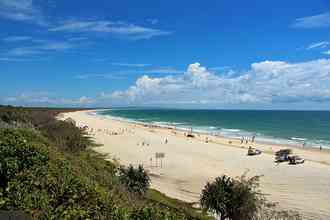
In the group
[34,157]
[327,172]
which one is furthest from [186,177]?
[34,157]

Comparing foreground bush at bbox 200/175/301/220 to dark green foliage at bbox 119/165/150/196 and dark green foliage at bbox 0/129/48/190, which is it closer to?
dark green foliage at bbox 119/165/150/196

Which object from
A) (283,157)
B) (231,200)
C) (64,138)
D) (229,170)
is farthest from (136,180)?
(283,157)

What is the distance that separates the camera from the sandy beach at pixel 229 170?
2481cm

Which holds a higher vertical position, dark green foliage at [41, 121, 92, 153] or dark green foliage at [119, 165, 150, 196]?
dark green foliage at [41, 121, 92, 153]

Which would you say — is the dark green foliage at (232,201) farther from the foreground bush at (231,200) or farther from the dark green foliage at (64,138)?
the dark green foliage at (64,138)

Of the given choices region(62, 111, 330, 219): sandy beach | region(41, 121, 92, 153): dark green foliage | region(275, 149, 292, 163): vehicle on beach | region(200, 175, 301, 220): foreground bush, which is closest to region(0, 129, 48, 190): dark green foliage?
region(200, 175, 301, 220): foreground bush

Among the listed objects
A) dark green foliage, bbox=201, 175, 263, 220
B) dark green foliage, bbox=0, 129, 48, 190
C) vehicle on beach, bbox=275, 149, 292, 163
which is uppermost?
dark green foliage, bbox=0, 129, 48, 190

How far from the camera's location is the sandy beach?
81.4 feet

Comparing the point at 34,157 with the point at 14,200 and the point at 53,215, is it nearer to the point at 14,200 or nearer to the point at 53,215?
the point at 14,200

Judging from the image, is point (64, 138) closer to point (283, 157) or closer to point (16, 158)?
point (16, 158)

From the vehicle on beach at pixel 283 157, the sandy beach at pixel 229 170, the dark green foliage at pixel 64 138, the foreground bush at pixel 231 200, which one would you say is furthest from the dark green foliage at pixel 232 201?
the vehicle on beach at pixel 283 157

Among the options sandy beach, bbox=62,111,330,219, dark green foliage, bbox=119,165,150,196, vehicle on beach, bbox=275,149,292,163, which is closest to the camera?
dark green foliage, bbox=119,165,150,196

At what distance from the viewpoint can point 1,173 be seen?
32.0 ft

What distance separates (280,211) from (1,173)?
16488 mm
